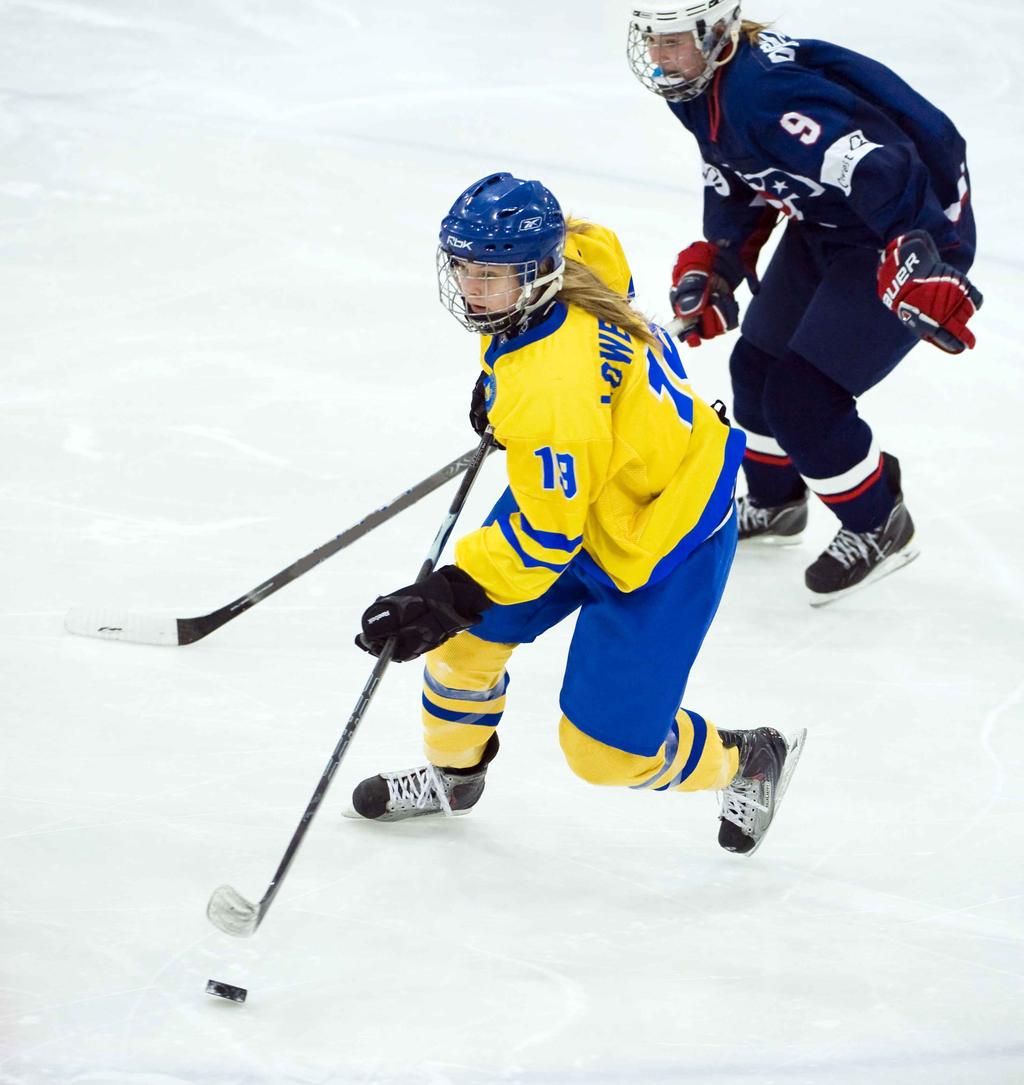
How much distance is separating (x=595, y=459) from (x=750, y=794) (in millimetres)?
678

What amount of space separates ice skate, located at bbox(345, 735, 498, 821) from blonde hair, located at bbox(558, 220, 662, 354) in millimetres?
665

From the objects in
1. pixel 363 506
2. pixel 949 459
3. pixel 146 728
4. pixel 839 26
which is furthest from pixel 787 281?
pixel 839 26

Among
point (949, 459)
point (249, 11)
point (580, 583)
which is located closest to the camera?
point (580, 583)

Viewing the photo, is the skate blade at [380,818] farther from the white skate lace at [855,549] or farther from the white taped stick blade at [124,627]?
the white skate lace at [855,549]

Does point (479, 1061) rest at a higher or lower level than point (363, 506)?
higher

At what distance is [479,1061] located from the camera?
1749 millimetres

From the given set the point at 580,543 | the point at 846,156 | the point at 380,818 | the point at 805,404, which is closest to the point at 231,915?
the point at 380,818

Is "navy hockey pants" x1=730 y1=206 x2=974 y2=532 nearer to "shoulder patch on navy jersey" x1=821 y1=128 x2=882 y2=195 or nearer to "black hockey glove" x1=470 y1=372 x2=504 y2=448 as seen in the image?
"shoulder patch on navy jersey" x1=821 y1=128 x2=882 y2=195

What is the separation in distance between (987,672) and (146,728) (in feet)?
5.10

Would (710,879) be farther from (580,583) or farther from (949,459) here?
(949,459)

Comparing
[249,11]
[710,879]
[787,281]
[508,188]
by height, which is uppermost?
[508,188]

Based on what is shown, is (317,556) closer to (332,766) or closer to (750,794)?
(332,766)

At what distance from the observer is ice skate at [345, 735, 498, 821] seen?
222cm

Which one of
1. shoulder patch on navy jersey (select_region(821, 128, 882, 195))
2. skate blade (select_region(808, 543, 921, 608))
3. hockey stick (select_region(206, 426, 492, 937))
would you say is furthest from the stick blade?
shoulder patch on navy jersey (select_region(821, 128, 882, 195))
